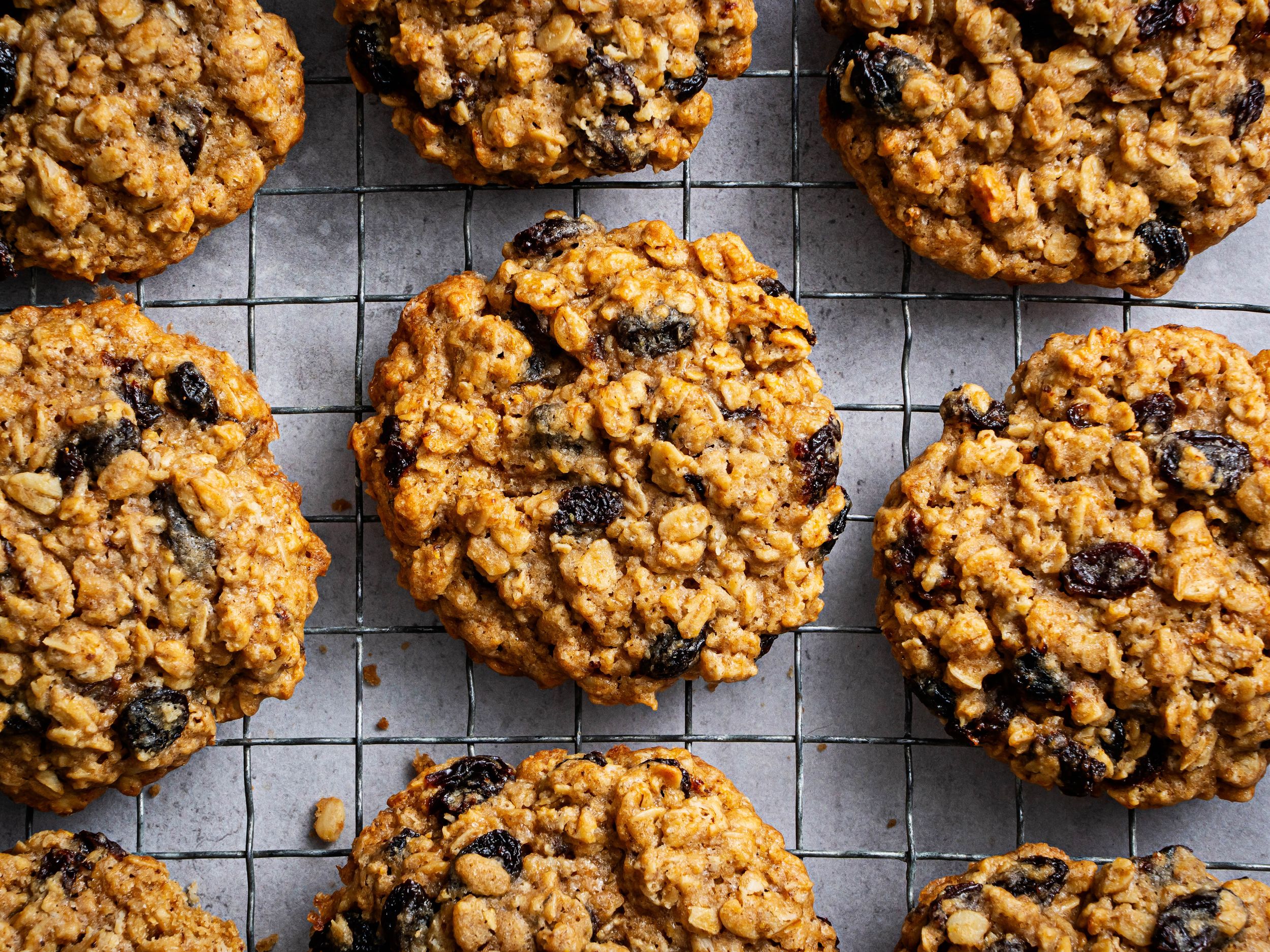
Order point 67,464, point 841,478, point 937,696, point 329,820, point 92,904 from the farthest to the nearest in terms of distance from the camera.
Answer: point 841,478, point 329,820, point 937,696, point 92,904, point 67,464

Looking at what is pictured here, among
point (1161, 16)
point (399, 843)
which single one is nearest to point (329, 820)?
point (399, 843)

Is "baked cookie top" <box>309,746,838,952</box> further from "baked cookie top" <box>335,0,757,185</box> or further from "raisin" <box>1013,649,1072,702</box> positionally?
"baked cookie top" <box>335,0,757,185</box>

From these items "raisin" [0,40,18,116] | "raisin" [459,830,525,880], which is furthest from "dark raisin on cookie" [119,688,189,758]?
"raisin" [0,40,18,116]

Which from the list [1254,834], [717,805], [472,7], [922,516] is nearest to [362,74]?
[472,7]

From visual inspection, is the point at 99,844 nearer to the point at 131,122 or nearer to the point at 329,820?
the point at 329,820

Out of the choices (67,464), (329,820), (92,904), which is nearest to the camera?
(67,464)

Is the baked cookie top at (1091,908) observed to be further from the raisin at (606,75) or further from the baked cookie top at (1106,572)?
the raisin at (606,75)
